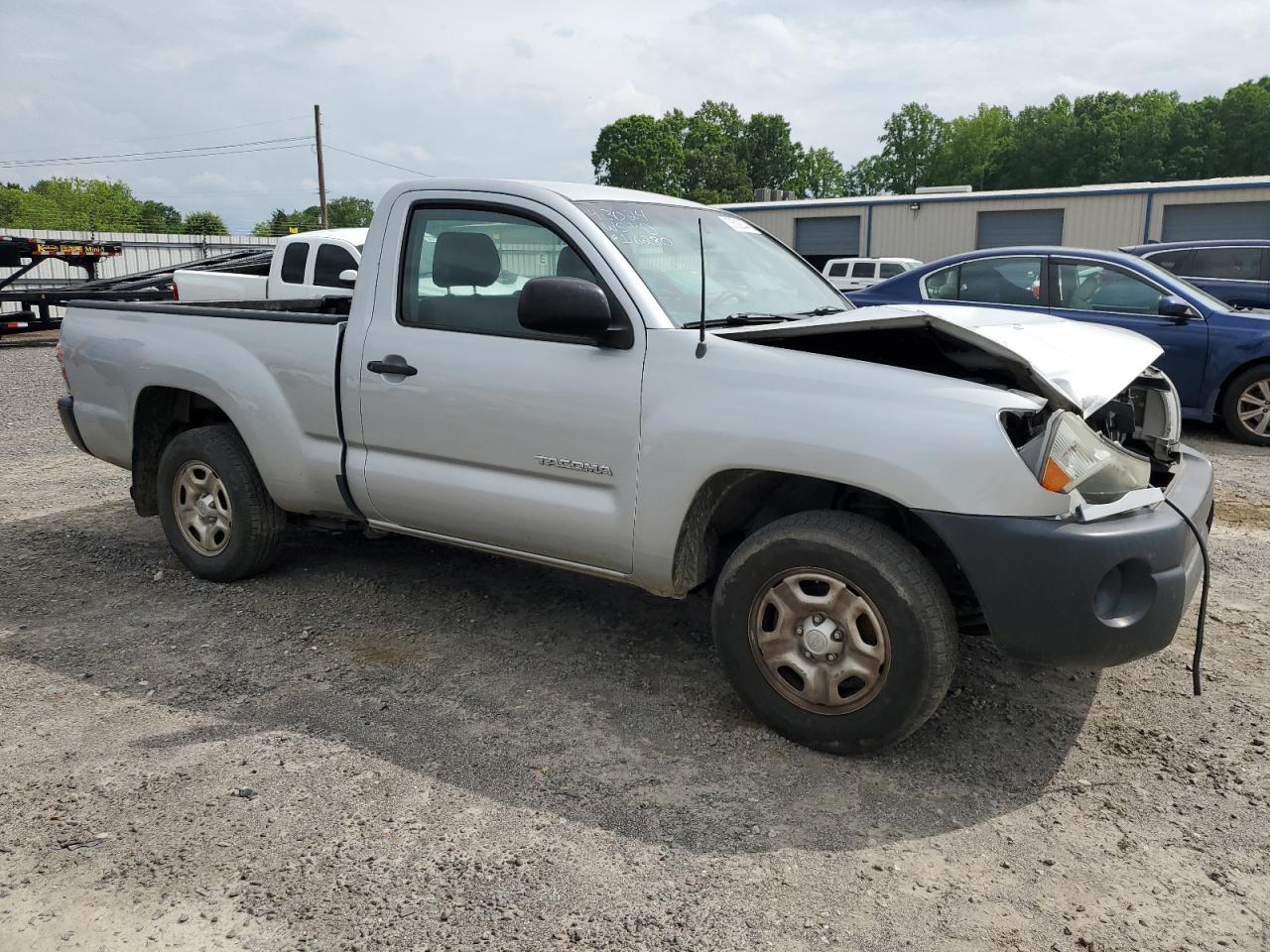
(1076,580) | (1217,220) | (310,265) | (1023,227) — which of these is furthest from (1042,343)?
(1023,227)

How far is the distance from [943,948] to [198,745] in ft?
8.06

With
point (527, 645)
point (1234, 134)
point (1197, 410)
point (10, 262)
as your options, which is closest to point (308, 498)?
point (527, 645)

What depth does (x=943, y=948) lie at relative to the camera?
8.02ft

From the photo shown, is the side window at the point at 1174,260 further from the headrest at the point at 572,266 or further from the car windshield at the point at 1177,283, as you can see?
the headrest at the point at 572,266

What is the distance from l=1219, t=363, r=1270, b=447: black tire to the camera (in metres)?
8.32

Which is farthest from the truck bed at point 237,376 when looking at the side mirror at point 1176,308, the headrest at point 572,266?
the side mirror at point 1176,308

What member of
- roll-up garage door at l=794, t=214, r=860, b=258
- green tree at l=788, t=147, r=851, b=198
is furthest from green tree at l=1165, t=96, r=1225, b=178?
roll-up garage door at l=794, t=214, r=860, b=258

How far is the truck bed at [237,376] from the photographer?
14.4 feet

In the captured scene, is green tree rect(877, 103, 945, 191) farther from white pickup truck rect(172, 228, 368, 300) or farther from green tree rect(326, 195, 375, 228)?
white pickup truck rect(172, 228, 368, 300)

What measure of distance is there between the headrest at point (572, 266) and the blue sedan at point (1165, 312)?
20.3 feet

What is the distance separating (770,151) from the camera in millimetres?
107500

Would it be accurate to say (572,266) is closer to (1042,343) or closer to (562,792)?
(1042,343)

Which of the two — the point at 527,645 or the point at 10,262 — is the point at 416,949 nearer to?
the point at 527,645

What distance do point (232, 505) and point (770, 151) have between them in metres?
110
